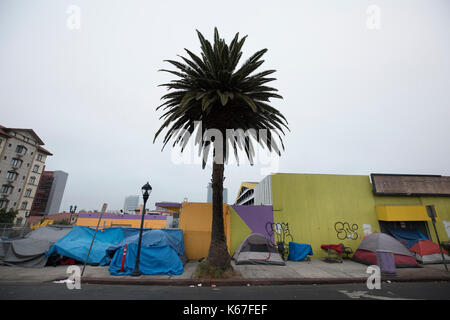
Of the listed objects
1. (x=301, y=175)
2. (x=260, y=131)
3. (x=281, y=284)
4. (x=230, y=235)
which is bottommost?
(x=281, y=284)

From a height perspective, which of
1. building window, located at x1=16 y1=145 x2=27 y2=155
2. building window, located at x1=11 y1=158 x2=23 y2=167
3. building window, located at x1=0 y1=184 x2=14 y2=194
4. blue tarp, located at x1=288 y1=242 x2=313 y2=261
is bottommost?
blue tarp, located at x1=288 y1=242 x2=313 y2=261

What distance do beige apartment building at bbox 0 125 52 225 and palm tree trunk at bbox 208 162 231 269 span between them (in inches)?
2208

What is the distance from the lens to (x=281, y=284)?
7812 mm

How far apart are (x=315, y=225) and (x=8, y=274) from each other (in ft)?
57.8

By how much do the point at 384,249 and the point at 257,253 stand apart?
7430 mm

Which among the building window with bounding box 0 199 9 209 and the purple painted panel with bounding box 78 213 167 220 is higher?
the building window with bounding box 0 199 9 209

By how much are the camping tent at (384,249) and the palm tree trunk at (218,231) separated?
28.8 feet

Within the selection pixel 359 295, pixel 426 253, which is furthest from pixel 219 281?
pixel 426 253

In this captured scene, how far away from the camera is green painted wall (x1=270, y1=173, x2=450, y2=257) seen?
13.8 m

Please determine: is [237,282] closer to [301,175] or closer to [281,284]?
[281,284]

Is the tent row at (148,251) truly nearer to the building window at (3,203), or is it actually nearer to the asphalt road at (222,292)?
the asphalt road at (222,292)

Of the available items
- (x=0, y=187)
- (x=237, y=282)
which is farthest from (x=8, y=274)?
(x=0, y=187)

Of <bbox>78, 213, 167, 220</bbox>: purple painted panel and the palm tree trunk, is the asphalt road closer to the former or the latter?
the palm tree trunk

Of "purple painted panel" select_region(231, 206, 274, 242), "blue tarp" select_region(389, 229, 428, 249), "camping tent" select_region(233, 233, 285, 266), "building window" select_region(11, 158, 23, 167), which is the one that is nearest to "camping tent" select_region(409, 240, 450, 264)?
"blue tarp" select_region(389, 229, 428, 249)
